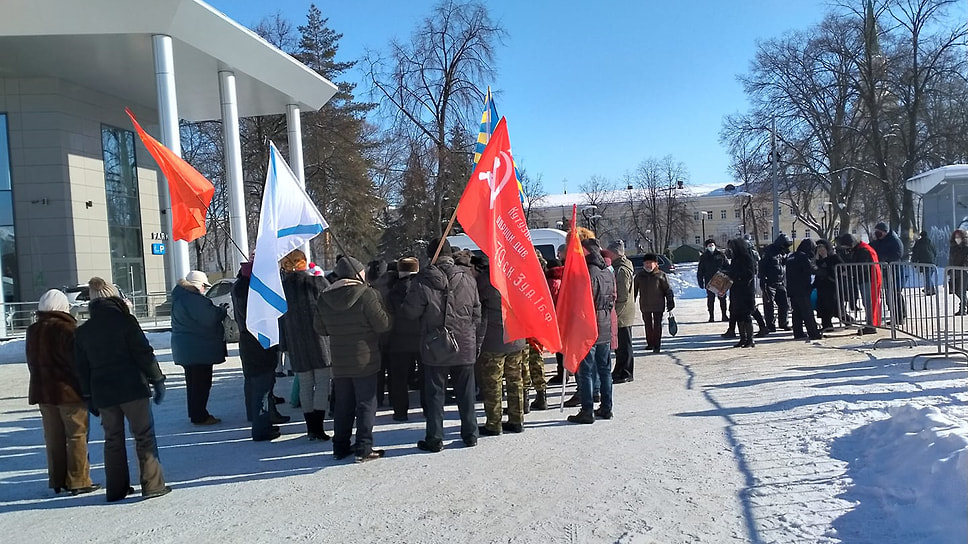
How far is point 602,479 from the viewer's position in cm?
525

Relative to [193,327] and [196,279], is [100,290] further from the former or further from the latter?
[193,327]

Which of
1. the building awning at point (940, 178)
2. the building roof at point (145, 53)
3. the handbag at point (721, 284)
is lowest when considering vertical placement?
the handbag at point (721, 284)

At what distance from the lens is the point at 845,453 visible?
5336mm

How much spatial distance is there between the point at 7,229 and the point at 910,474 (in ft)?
87.4

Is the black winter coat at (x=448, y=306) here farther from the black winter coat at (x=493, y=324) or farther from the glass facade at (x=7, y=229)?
the glass facade at (x=7, y=229)

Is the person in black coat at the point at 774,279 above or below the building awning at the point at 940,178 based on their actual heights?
below

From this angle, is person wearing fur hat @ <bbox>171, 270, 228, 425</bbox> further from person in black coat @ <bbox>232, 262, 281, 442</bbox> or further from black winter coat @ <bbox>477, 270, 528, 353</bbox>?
black winter coat @ <bbox>477, 270, 528, 353</bbox>

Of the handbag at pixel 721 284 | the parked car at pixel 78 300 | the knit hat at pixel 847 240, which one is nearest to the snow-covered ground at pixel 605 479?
the handbag at pixel 721 284

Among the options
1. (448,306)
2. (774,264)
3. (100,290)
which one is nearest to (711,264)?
(774,264)

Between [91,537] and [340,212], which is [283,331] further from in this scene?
[340,212]

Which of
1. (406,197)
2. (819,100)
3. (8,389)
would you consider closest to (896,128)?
(819,100)

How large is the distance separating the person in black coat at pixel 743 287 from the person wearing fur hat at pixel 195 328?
26.3 feet

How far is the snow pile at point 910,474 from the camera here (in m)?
3.85

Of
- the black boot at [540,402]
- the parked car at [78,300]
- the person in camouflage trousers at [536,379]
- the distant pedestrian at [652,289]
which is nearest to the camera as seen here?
the person in camouflage trousers at [536,379]
